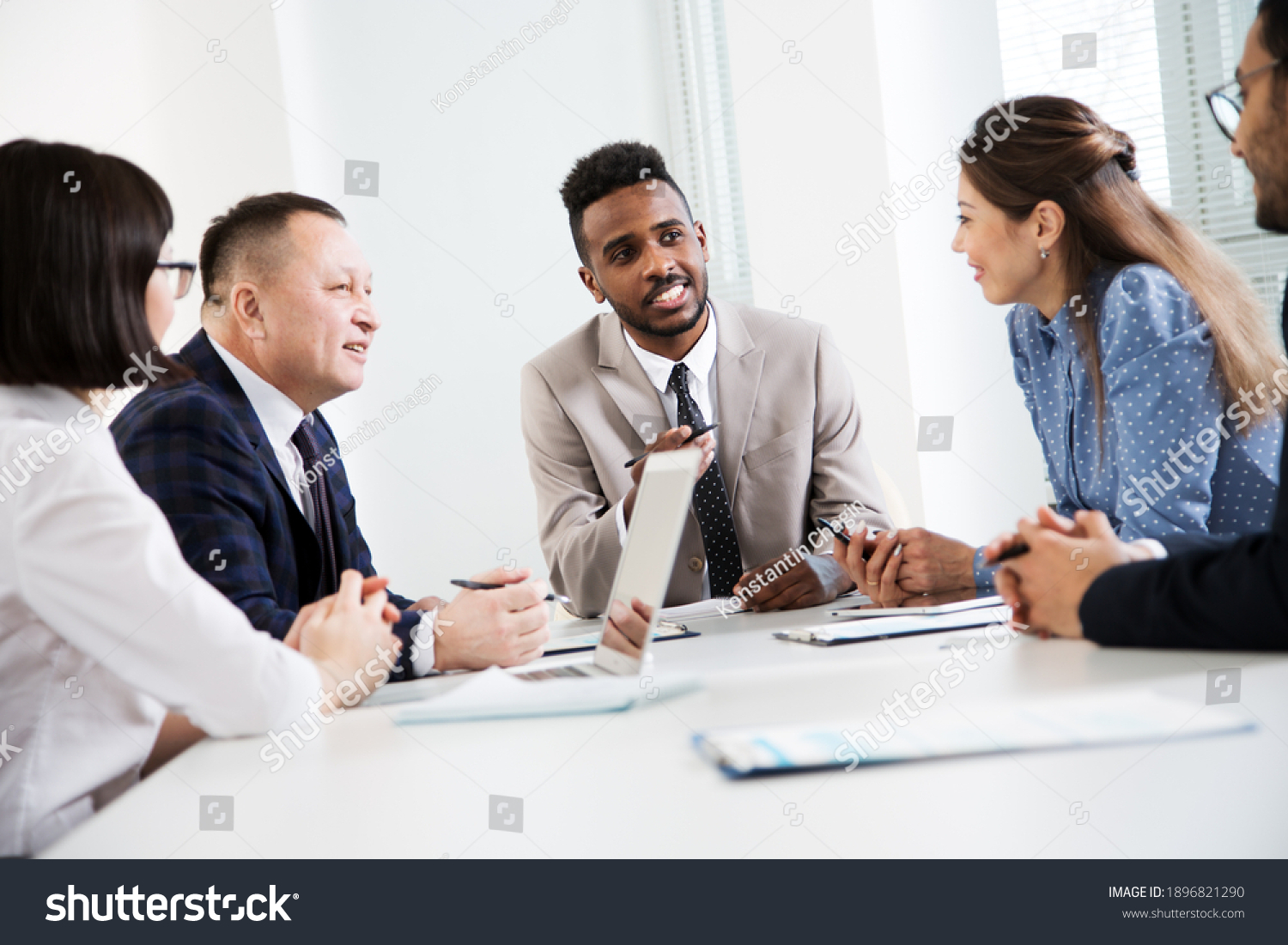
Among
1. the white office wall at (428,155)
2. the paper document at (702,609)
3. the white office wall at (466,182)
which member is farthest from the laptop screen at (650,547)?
the white office wall at (466,182)

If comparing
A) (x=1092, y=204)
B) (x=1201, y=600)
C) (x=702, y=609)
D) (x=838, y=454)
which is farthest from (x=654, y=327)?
(x=1201, y=600)

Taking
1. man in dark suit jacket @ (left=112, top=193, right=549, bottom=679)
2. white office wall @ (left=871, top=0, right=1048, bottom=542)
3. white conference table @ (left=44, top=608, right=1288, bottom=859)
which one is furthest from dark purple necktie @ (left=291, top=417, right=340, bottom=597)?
white office wall @ (left=871, top=0, right=1048, bottom=542)

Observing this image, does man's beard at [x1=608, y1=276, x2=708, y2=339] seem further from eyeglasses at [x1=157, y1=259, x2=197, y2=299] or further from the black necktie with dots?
eyeglasses at [x1=157, y1=259, x2=197, y2=299]

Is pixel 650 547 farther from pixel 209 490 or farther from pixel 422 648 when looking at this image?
pixel 209 490

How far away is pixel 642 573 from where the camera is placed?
1246 mm

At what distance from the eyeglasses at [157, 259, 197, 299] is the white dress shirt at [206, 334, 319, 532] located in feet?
1.61

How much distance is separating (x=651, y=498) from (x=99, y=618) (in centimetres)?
64

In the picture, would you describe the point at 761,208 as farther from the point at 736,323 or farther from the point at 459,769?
the point at 459,769

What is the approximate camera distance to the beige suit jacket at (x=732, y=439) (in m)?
2.23

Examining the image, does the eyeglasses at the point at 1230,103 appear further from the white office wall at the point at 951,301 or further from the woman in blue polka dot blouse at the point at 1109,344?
the white office wall at the point at 951,301

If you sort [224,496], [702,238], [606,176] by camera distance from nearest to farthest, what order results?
[224,496] → [606,176] → [702,238]

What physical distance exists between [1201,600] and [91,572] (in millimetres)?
1103

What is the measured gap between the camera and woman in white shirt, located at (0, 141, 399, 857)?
933 mm
